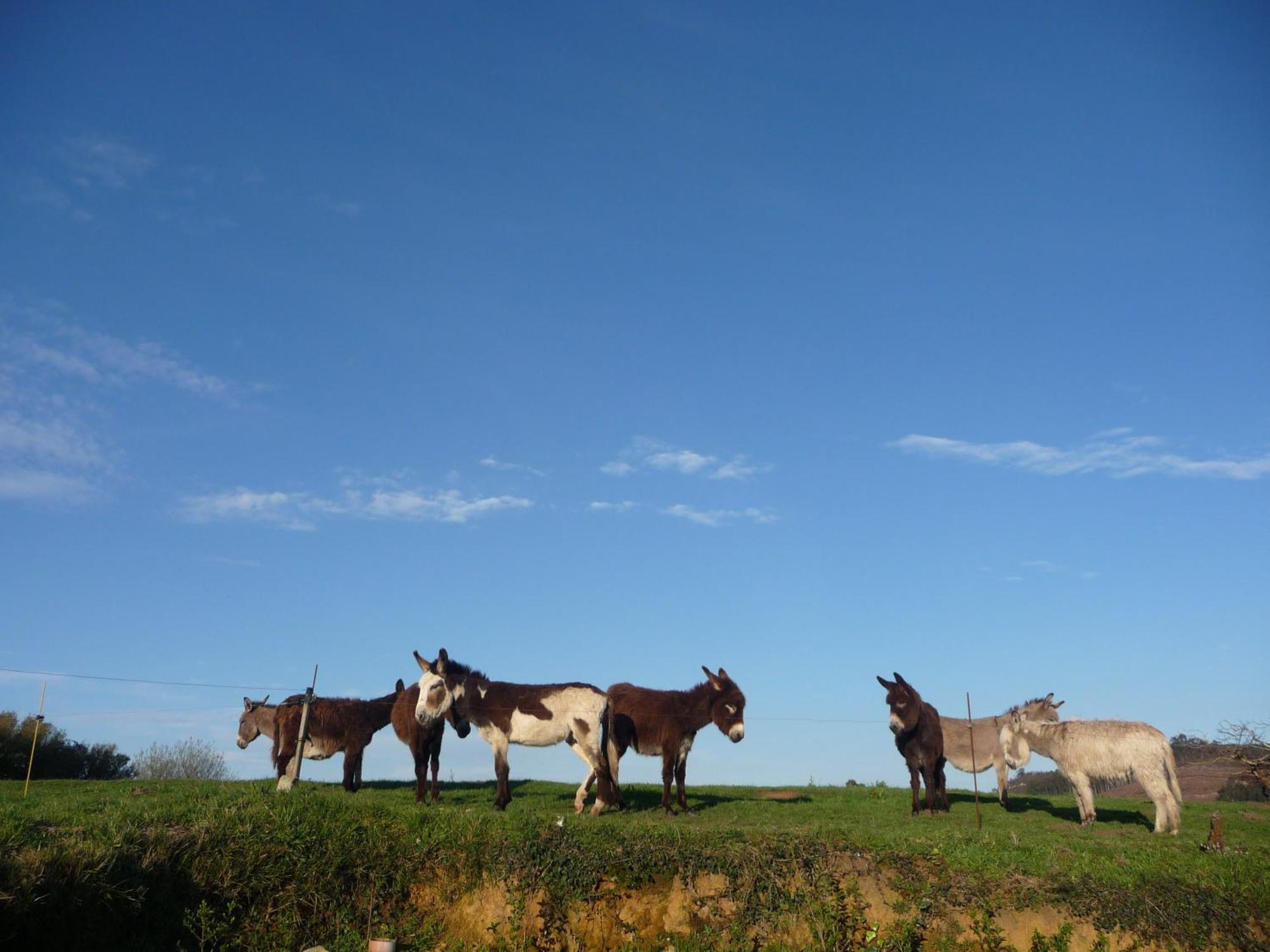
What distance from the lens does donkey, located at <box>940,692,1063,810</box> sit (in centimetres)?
2305

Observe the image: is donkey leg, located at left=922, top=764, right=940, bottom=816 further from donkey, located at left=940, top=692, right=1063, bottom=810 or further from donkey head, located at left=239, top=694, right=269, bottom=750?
donkey head, located at left=239, top=694, right=269, bottom=750

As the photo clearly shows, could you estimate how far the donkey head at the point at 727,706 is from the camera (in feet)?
67.2

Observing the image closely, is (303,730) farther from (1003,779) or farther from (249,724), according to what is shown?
(1003,779)

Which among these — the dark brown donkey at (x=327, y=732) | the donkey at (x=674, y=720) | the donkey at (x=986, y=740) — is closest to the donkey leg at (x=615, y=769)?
the donkey at (x=674, y=720)

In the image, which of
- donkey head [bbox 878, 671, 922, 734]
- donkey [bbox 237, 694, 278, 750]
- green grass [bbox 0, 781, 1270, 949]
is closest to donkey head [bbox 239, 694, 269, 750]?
donkey [bbox 237, 694, 278, 750]

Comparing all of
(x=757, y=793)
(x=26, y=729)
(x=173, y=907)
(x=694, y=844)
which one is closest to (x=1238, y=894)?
(x=694, y=844)

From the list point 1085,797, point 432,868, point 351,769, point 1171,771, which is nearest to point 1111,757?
point 1085,797

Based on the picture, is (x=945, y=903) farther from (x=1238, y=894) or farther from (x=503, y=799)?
(x=503, y=799)

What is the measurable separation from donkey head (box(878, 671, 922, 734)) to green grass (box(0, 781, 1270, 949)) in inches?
206

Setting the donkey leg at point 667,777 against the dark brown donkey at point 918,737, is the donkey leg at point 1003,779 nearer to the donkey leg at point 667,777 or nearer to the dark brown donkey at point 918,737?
the dark brown donkey at point 918,737

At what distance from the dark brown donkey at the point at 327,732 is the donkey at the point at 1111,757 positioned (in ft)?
52.0

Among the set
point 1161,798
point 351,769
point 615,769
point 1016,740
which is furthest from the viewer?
point 1016,740

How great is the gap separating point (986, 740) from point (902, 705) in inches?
156

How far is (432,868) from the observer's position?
13.8 meters
